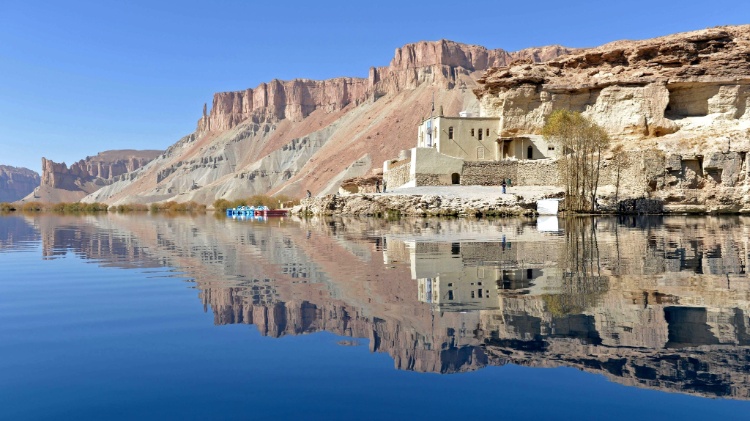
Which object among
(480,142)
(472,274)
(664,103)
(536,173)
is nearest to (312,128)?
(480,142)

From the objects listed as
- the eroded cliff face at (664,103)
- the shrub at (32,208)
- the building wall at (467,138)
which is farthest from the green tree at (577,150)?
the shrub at (32,208)

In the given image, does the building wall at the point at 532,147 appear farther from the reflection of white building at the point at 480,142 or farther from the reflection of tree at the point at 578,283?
the reflection of tree at the point at 578,283

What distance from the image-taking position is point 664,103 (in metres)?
46.0

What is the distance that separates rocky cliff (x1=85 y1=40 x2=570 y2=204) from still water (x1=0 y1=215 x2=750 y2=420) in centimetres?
9580

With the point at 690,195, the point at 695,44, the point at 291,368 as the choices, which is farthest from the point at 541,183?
the point at 291,368

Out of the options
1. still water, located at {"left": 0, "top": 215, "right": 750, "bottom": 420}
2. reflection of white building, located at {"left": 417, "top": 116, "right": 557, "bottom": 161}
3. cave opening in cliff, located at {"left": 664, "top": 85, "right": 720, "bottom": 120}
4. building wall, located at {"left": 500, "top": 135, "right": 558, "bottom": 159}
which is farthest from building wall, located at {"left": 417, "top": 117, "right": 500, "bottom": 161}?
still water, located at {"left": 0, "top": 215, "right": 750, "bottom": 420}

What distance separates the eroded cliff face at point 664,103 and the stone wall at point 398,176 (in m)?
Result: 8.58

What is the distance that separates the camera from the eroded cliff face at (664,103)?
1594 inches

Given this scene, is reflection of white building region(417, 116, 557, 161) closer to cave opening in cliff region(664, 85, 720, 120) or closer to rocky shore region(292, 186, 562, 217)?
rocky shore region(292, 186, 562, 217)

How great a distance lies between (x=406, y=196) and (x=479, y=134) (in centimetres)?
1128

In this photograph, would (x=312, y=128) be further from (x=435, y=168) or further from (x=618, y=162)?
(x=618, y=162)

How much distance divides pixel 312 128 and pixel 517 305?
16127 centimetres

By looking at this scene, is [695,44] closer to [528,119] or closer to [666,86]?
[666,86]

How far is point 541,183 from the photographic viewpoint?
46.1m
